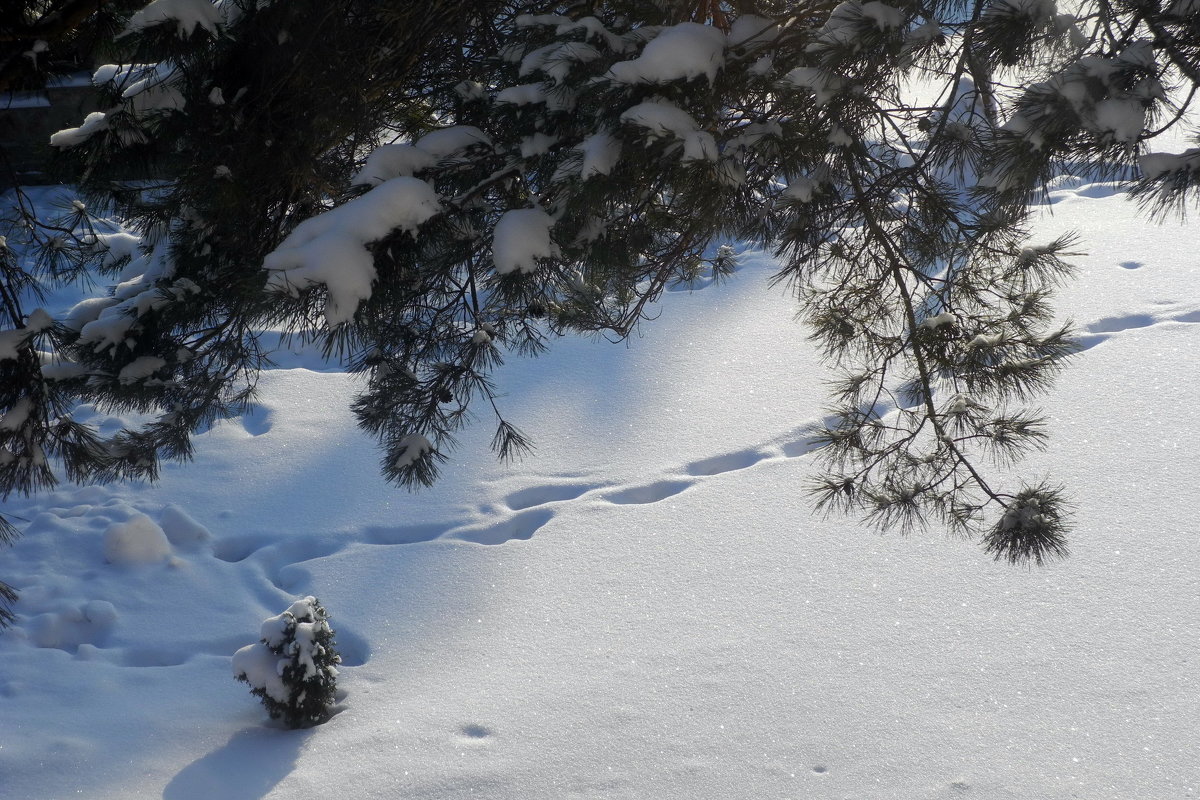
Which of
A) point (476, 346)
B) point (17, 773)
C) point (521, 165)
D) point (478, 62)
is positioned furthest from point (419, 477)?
point (17, 773)

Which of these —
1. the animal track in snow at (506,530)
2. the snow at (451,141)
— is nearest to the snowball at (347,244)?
the snow at (451,141)

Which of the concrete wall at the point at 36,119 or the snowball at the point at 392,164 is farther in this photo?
the concrete wall at the point at 36,119

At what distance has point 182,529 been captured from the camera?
4070mm

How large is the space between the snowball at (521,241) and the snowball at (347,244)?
13 centimetres

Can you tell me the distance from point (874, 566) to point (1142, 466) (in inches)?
60.0

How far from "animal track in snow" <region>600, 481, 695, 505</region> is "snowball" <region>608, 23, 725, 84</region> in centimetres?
287

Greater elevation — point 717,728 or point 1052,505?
point 1052,505

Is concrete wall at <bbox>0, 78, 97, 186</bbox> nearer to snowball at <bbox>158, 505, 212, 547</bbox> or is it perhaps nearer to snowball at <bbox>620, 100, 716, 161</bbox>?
snowball at <bbox>158, 505, 212, 547</bbox>

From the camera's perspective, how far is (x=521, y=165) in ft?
5.81

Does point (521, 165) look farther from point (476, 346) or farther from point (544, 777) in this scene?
point (544, 777)

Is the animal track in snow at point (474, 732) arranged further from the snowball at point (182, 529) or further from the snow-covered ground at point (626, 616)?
the snowball at point (182, 529)

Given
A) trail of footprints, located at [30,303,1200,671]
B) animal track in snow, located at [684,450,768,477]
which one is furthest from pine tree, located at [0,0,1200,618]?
animal track in snow, located at [684,450,768,477]

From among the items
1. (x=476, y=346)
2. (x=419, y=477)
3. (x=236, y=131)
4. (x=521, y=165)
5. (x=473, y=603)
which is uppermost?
(x=236, y=131)

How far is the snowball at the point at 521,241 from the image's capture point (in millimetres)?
1568
